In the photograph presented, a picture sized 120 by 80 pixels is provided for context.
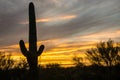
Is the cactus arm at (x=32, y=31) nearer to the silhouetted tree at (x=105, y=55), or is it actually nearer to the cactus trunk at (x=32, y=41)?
the cactus trunk at (x=32, y=41)

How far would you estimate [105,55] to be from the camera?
33.0 m

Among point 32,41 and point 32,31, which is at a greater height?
point 32,31

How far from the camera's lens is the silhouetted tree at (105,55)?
107ft

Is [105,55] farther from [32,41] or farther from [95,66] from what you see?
[32,41]

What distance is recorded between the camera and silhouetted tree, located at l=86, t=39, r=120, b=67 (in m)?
32.6

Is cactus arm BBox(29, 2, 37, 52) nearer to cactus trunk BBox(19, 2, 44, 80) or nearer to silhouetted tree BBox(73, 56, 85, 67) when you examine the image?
cactus trunk BBox(19, 2, 44, 80)

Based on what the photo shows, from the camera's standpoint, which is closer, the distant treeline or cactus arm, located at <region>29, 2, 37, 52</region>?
cactus arm, located at <region>29, 2, 37, 52</region>

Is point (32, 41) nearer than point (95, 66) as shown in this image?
Yes

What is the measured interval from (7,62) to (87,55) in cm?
1278

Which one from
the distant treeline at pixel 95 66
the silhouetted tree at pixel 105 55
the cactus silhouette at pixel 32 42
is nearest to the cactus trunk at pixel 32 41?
the cactus silhouette at pixel 32 42

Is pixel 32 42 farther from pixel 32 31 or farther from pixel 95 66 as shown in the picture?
pixel 95 66

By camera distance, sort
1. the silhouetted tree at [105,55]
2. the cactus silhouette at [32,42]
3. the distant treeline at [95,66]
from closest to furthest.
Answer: the cactus silhouette at [32,42]
the distant treeline at [95,66]
the silhouetted tree at [105,55]

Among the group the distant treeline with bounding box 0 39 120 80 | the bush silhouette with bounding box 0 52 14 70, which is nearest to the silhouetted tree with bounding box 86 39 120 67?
the distant treeline with bounding box 0 39 120 80

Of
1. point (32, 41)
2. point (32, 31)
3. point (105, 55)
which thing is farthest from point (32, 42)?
point (105, 55)
